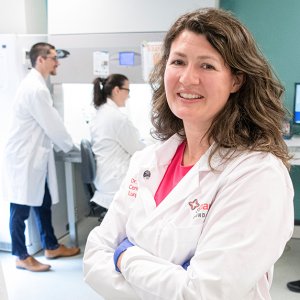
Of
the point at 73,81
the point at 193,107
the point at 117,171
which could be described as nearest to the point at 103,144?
the point at 117,171

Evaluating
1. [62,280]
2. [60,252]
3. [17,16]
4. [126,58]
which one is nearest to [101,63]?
[126,58]

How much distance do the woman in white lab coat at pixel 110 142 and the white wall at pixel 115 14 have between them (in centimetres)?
41

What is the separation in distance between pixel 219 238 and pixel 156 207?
0.82 ft

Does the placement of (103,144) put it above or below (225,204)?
below

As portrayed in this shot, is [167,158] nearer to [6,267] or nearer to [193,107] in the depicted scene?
[193,107]

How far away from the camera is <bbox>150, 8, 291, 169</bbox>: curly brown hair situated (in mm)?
844

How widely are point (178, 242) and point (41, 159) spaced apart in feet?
5.99

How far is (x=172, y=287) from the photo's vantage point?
778mm

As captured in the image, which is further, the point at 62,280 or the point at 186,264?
the point at 62,280

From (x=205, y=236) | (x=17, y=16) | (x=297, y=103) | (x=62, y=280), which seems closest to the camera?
(x=205, y=236)

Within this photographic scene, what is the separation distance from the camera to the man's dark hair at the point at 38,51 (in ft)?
8.13

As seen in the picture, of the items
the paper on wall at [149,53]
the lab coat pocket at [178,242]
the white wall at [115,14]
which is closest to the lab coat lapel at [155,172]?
the lab coat pocket at [178,242]

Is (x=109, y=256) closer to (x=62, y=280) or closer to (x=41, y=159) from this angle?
(x=62, y=280)

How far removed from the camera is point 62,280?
2.27 m
